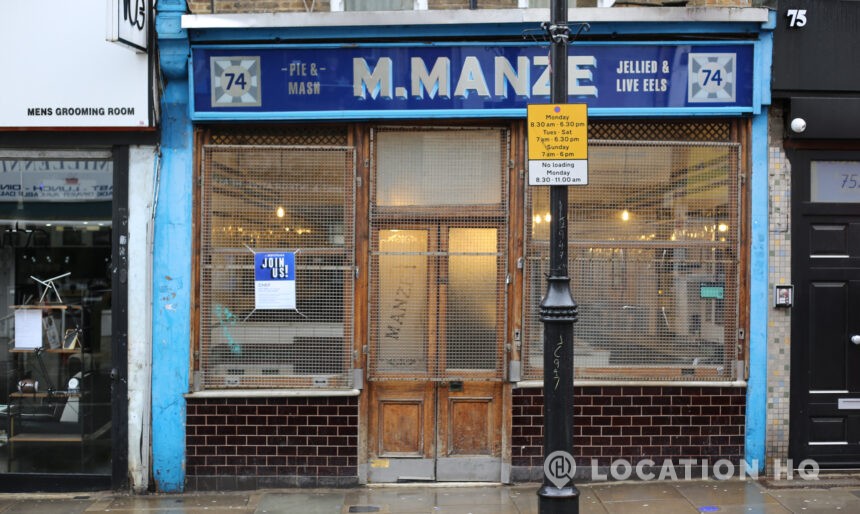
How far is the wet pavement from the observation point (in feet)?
22.9

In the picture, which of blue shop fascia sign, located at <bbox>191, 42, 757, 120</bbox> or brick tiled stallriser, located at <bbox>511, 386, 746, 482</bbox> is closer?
blue shop fascia sign, located at <bbox>191, 42, 757, 120</bbox>

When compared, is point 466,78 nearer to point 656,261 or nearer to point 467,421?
point 656,261

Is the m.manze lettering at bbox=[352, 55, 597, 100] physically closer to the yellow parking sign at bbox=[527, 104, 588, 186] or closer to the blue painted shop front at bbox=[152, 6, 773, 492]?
the blue painted shop front at bbox=[152, 6, 773, 492]

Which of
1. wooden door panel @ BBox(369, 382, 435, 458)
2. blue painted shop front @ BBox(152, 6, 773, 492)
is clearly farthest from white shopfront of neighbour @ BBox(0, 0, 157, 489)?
wooden door panel @ BBox(369, 382, 435, 458)

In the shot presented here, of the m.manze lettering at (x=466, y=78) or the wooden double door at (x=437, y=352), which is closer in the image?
the m.manze lettering at (x=466, y=78)

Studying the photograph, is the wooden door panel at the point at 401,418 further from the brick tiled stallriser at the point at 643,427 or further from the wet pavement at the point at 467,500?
the brick tiled stallriser at the point at 643,427

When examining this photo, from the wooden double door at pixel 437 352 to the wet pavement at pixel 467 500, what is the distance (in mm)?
341

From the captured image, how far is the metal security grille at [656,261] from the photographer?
25.5ft

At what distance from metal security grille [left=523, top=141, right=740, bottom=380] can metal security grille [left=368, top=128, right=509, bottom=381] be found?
62 centimetres

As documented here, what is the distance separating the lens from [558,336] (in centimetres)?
557

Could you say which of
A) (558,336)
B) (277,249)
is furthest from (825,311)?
(277,249)

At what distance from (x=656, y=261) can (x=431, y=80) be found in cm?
296

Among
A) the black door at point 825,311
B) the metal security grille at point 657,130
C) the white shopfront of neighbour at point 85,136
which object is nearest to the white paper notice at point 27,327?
the white shopfront of neighbour at point 85,136

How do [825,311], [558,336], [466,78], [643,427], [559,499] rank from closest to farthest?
[559,499]
[558,336]
[466,78]
[643,427]
[825,311]
